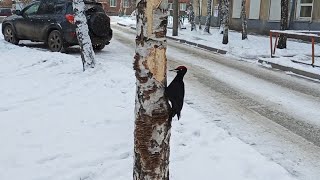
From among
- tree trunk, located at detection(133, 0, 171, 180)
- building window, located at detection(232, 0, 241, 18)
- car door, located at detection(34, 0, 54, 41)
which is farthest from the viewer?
building window, located at detection(232, 0, 241, 18)

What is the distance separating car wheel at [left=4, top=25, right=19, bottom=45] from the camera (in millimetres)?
14977

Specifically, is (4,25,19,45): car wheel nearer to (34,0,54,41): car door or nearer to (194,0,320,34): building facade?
(34,0,54,41): car door

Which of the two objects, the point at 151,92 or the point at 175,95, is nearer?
the point at 151,92

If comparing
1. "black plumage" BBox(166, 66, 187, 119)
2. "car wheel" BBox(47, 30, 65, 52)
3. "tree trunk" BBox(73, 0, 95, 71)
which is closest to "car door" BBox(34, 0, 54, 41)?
"car wheel" BBox(47, 30, 65, 52)

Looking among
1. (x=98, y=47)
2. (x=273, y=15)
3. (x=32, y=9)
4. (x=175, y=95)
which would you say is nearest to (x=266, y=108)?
(x=175, y=95)

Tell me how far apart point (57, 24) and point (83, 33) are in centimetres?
350

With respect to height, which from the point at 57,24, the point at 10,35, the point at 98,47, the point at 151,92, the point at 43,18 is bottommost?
the point at 98,47

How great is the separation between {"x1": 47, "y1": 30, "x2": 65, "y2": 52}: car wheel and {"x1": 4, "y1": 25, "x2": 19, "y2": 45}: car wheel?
2.39 meters

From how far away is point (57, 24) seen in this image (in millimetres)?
12945

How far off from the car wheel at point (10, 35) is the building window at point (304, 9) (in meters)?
16.8

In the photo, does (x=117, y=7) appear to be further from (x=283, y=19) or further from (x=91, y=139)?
(x=91, y=139)

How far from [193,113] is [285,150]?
1.89 meters

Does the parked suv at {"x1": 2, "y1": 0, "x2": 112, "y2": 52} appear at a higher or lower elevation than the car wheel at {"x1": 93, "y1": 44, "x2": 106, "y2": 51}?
higher

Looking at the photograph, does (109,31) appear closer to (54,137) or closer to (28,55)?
(28,55)
